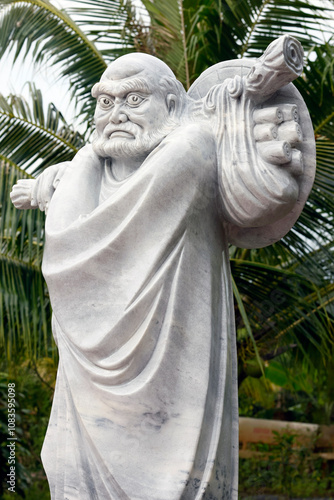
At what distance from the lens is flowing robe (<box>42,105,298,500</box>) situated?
8.60ft

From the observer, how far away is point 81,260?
2801 millimetres

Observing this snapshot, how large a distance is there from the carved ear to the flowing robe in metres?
0.16

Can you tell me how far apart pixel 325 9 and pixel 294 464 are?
701 cm

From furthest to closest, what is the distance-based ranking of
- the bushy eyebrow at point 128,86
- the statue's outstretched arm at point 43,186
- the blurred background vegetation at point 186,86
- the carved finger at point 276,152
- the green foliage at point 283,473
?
1. the green foliage at point 283,473
2. the blurred background vegetation at point 186,86
3. the statue's outstretched arm at point 43,186
4. the bushy eyebrow at point 128,86
5. the carved finger at point 276,152

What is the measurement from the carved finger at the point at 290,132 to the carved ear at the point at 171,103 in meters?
0.46

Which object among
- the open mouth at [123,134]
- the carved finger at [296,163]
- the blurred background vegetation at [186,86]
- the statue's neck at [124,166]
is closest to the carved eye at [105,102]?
the open mouth at [123,134]

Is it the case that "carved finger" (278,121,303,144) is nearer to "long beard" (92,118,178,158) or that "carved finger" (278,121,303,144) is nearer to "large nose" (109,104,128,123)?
"long beard" (92,118,178,158)

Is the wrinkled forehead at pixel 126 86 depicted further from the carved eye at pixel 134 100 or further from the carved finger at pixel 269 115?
the carved finger at pixel 269 115

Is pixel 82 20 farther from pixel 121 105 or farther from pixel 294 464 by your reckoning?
pixel 294 464

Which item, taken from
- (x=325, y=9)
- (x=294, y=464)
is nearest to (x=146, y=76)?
(x=325, y=9)

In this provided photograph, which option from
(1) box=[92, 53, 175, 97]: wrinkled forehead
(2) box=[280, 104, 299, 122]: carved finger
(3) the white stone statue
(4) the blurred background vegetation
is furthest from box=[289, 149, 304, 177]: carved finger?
(4) the blurred background vegetation

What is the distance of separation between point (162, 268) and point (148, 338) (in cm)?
26

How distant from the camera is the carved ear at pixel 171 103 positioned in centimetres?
298

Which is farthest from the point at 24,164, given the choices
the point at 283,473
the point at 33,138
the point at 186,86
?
the point at 283,473
